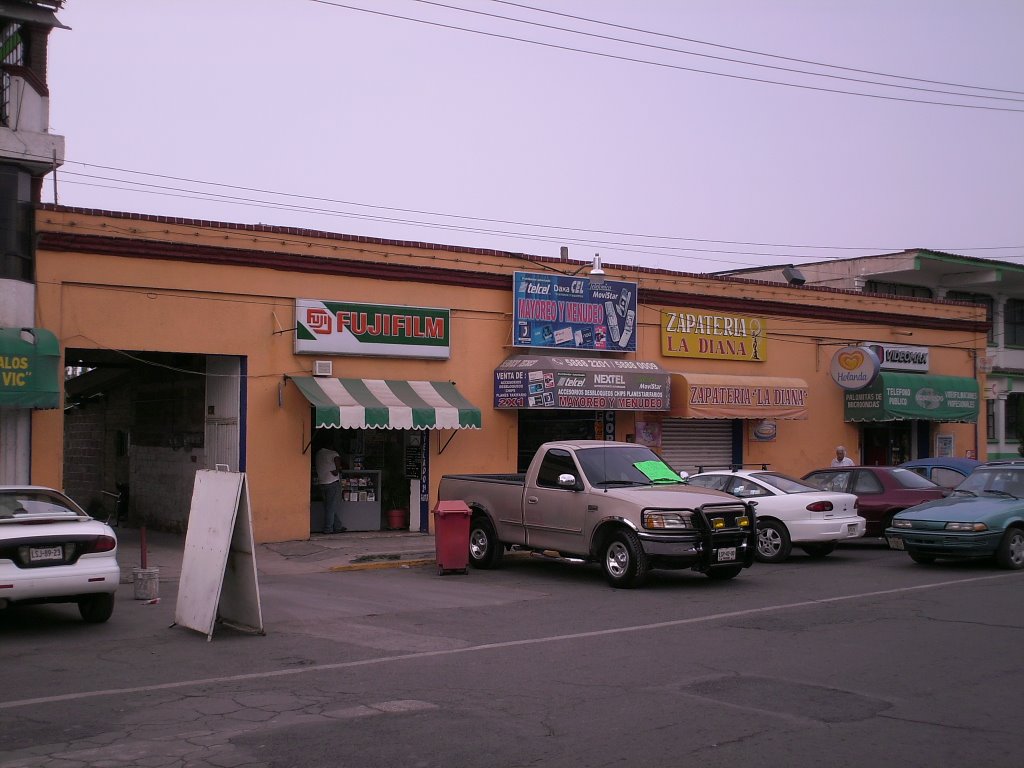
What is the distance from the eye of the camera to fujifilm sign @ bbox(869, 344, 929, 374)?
29.4 m

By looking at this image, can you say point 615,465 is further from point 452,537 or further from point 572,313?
point 572,313

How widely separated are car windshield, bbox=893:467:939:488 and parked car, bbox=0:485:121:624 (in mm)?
13992

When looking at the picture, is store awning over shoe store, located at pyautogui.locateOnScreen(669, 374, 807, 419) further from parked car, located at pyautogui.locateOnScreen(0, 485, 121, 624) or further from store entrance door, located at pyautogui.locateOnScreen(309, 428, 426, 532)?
parked car, located at pyautogui.locateOnScreen(0, 485, 121, 624)

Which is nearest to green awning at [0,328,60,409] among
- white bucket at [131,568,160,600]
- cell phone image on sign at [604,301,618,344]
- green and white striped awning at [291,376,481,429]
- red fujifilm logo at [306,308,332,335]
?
green and white striped awning at [291,376,481,429]

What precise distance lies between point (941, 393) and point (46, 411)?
23332 mm

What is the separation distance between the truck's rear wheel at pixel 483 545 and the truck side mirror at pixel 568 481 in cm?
202

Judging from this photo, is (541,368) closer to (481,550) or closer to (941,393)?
(481,550)

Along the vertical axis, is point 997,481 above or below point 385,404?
below

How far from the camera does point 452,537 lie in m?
16.1

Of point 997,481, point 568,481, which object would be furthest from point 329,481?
point 997,481

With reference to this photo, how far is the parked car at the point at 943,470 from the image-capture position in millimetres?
21953

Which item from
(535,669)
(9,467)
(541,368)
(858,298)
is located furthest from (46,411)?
(858,298)

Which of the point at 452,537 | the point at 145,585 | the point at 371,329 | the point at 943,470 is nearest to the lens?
the point at 145,585

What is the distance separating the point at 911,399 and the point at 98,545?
2364cm
